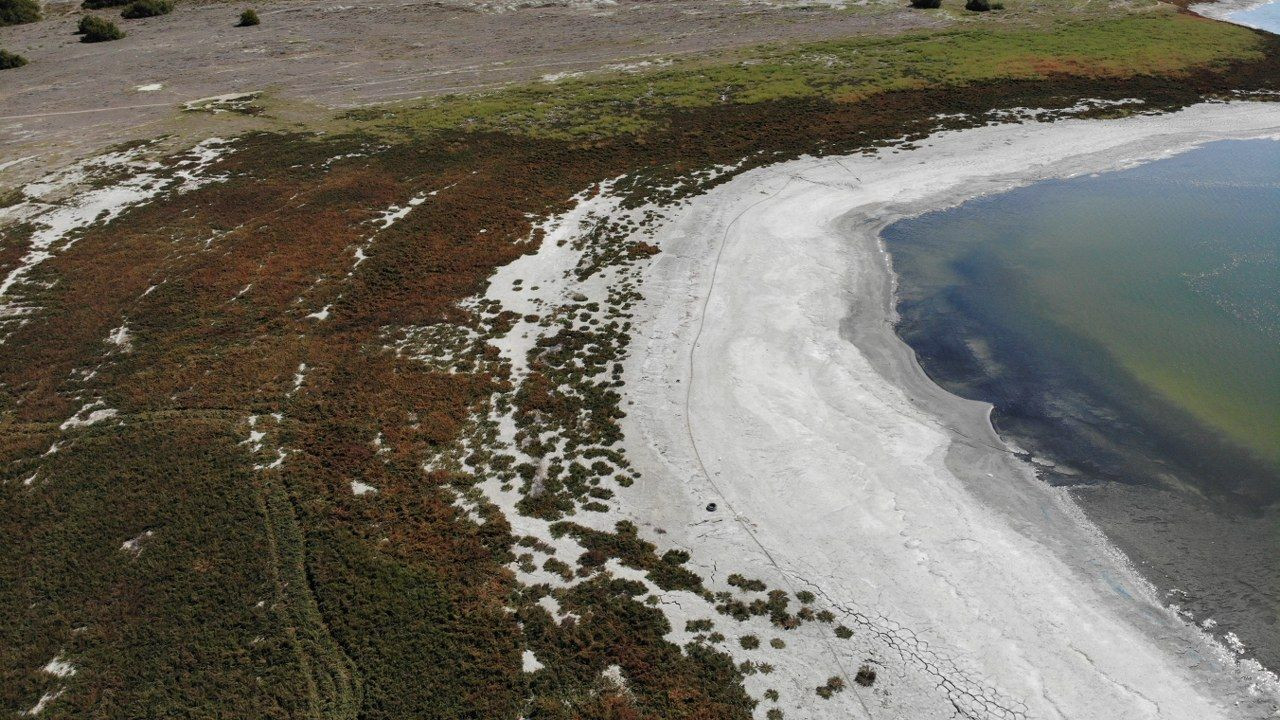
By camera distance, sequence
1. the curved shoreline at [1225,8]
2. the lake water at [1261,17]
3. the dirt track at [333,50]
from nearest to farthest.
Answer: the dirt track at [333,50] < the lake water at [1261,17] < the curved shoreline at [1225,8]

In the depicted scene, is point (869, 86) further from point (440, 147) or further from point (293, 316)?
point (293, 316)

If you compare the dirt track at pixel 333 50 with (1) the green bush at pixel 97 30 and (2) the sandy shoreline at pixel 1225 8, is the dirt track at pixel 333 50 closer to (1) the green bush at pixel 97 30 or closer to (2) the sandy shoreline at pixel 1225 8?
(1) the green bush at pixel 97 30

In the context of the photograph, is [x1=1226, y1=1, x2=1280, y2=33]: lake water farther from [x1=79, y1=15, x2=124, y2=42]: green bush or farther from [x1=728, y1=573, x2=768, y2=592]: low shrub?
[x1=79, y1=15, x2=124, y2=42]: green bush

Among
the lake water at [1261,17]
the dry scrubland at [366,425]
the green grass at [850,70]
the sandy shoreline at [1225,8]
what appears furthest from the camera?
the sandy shoreline at [1225,8]

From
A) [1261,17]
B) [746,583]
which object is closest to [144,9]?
[746,583]

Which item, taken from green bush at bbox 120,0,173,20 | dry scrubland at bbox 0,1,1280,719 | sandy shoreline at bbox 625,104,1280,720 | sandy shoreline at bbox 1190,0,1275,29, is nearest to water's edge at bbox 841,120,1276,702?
sandy shoreline at bbox 625,104,1280,720

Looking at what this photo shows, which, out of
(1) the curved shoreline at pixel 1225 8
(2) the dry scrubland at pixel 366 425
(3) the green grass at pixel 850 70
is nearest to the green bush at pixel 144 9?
(2) the dry scrubland at pixel 366 425

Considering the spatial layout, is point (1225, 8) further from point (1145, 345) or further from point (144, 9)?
point (144, 9)
